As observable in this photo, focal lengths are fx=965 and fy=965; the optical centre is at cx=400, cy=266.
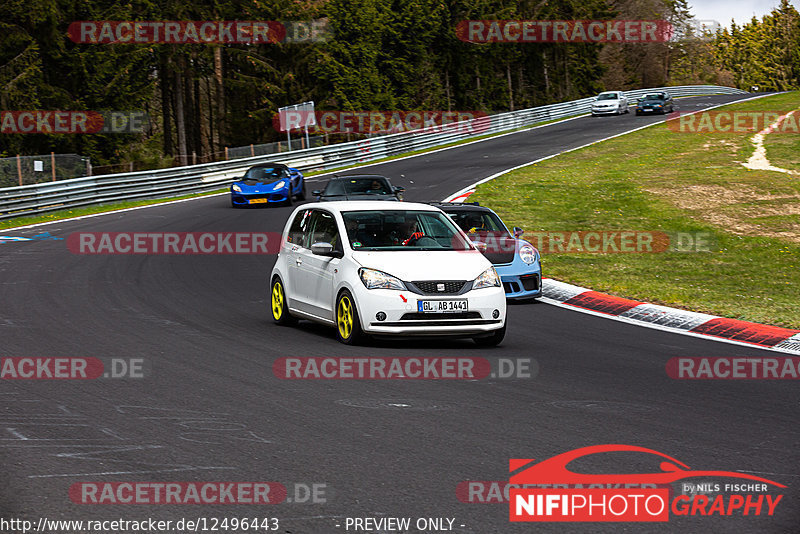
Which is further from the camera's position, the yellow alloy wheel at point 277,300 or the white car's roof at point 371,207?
the yellow alloy wheel at point 277,300

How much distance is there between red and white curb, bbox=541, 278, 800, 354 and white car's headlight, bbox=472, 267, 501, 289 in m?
2.59

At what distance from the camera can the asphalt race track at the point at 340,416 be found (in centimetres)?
523

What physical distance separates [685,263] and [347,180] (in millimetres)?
8639

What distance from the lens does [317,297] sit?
11227 mm

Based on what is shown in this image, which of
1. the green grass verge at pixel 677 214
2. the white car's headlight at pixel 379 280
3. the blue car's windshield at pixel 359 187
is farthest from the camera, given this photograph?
the blue car's windshield at pixel 359 187

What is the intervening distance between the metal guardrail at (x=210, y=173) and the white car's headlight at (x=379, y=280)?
19324mm

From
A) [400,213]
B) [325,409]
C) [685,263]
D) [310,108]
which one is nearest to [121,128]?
[310,108]

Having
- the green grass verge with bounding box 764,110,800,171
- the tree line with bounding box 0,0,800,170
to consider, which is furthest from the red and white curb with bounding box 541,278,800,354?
the tree line with bounding box 0,0,800,170

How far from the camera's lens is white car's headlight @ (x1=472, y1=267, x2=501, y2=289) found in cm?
1045
